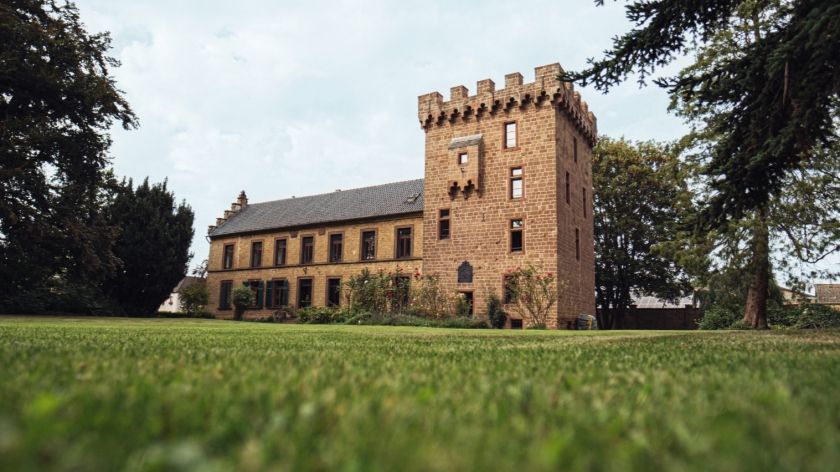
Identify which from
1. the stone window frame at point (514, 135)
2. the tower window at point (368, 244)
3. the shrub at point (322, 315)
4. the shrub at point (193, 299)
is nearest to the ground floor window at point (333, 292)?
the shrub at point (322, 315)

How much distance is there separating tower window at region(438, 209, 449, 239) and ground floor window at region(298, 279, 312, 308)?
1033cm

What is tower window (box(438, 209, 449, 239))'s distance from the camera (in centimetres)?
2817

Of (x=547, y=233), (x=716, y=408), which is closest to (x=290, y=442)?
(x=716, y=408)

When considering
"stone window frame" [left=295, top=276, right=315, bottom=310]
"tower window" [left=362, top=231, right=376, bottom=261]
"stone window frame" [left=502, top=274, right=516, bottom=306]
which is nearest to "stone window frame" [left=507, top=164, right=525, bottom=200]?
"stone window frame" [left=502, top=274, right=516, bottom=306]

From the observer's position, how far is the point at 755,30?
67.6ft

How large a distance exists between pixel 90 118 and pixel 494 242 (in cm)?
1889

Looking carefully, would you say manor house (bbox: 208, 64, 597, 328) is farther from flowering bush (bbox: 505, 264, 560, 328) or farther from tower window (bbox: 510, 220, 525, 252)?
flowering bush (bbox: 505, 264, 560, 328)

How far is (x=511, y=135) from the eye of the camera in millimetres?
27156

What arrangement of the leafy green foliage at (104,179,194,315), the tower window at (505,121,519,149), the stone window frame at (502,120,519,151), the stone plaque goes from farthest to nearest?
the leafy green foliage at (104,179,194,315) < the tower window at (505,121,519,149) < the stone window frame at (502,120,519,151) < the stone plaque

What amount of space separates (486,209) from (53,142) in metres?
19.1

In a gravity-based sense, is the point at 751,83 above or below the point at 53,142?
below

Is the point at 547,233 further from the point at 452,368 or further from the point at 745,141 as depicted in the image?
the point at 452,368

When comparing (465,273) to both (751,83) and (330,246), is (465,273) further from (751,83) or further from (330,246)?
(751,83)

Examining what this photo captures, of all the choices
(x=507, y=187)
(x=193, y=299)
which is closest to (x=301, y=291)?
(x=193, y=299)
